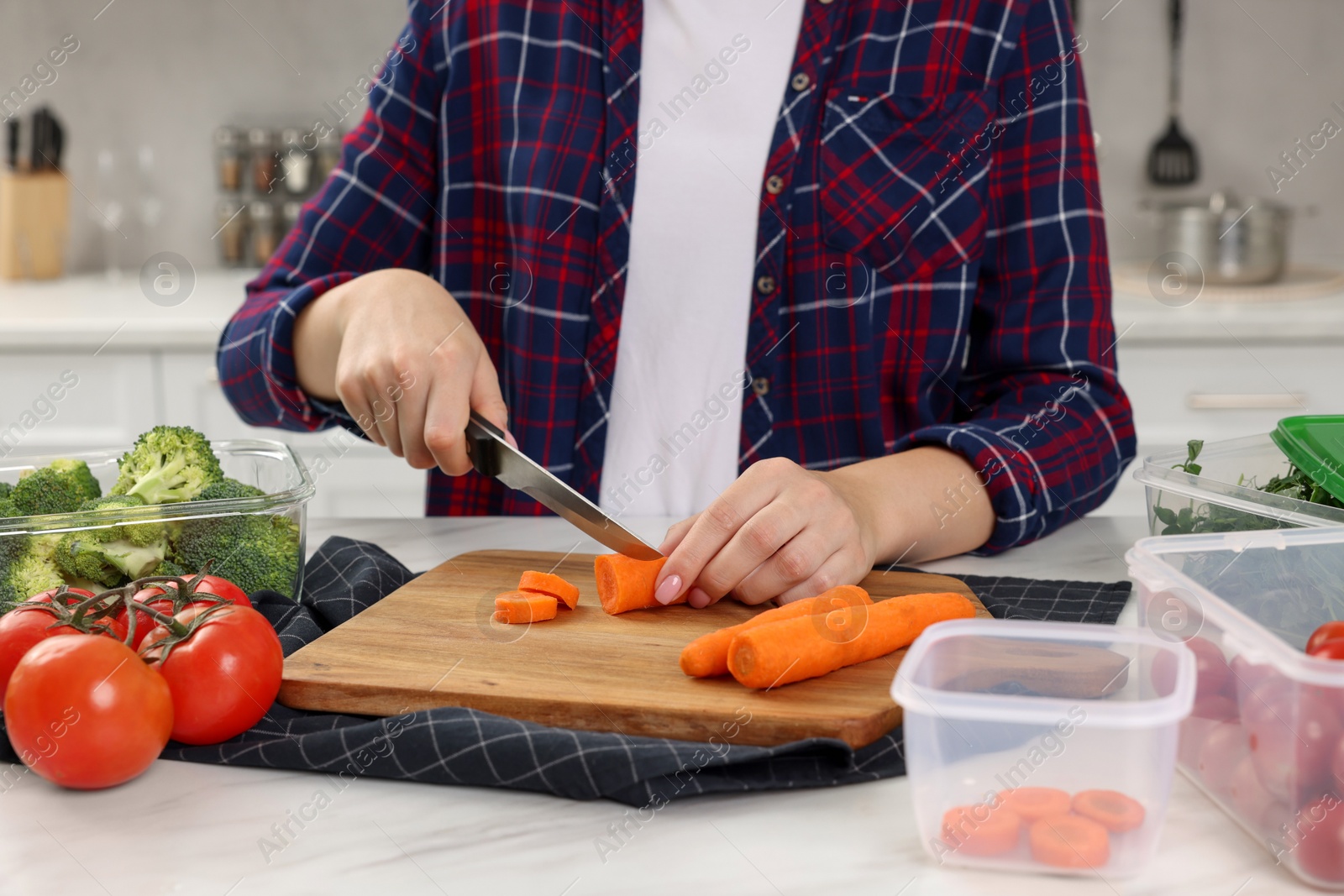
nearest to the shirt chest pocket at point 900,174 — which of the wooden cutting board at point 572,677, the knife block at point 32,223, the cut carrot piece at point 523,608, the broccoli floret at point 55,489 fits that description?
the wooden cutting board at point 572,677

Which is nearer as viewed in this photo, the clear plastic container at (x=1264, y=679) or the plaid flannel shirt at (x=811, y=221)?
the clear plastic container at (x=1264, y=679)

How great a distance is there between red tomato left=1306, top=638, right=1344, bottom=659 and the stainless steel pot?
1998 millimetres

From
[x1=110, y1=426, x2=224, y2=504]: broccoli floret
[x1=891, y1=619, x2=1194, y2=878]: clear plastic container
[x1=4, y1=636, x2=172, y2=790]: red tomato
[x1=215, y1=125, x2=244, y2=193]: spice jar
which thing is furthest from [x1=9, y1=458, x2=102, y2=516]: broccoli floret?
[x1=215, y1=125, x2=244, y2=193]: spice jar

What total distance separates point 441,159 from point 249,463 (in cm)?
47

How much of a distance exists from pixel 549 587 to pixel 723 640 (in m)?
0.20

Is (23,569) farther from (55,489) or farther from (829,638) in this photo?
(829,638)

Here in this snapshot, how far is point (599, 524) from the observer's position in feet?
3.22

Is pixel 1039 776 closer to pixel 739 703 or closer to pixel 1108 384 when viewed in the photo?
pixel 739 703

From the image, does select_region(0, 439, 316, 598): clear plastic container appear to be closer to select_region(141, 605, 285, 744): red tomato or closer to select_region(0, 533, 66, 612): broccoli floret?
select_region(0, 533, 66, 612): broccoli floret

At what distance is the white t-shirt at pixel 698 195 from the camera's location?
1321mm

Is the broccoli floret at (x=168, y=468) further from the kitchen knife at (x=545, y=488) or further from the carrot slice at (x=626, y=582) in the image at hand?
the carrot slice at (x=626, y=582)

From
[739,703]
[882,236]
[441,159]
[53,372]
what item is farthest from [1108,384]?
[53,372]

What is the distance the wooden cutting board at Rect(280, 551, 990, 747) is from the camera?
0.76 meters

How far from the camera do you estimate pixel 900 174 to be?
132 cm
